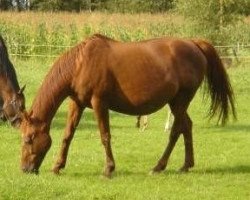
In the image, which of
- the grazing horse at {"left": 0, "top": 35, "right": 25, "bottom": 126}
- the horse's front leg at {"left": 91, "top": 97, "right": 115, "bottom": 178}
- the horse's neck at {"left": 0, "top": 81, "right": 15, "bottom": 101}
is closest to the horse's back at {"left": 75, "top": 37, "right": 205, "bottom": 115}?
the horse's front leg at {"left": 91, "top": 97, "right": 115, "bottom": 178}

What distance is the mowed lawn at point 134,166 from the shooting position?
300 inches

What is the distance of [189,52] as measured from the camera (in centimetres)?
938

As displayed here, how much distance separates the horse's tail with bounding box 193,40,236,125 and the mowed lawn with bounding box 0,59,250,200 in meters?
0.85

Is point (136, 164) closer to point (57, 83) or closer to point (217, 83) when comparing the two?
point (217, 83)

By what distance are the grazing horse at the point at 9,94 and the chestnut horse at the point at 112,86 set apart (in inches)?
23.7

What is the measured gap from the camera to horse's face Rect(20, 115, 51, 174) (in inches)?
344

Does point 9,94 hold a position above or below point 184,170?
above

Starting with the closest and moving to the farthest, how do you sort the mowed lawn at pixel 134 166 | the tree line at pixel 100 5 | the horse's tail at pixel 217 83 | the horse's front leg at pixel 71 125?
the mowed lawn at pixel 134 166 < the horse's front leg at pixel 71 125 < the horse's tail at pixel 217 83 < the tree line at pixel 100 5

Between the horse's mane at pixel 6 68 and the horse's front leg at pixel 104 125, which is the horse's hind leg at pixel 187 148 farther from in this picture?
the horse's mane at pixel 6 68

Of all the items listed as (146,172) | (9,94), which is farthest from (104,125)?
(9,94)

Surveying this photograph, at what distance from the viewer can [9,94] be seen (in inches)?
386

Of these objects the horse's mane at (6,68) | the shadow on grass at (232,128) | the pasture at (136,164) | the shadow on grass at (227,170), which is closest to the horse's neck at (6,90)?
the horse's mane at (6,68)

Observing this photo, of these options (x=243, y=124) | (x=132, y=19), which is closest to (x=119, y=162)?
(x=243, y=124)

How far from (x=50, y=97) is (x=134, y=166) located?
1.81 metres
